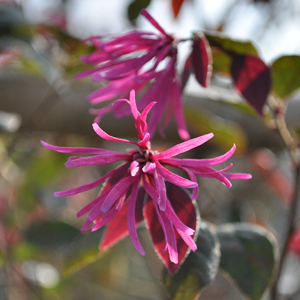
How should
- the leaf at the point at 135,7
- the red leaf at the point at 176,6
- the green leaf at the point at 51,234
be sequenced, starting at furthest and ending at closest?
the red leaf at the point at 176,6 → the green leaf at the point at 51,234 → the leaf at the point at 135,7

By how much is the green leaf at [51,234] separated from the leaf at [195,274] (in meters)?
0.41

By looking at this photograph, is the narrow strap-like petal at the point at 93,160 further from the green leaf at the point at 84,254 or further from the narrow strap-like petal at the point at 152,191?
the green leaf at the point at 84,254

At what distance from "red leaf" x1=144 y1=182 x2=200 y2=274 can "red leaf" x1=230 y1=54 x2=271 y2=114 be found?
134mm

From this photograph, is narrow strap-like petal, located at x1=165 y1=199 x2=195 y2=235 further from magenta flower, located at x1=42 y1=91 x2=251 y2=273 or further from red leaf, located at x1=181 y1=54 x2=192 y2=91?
red leaf, located at x1=181 y1=54 x2=192 y2=91

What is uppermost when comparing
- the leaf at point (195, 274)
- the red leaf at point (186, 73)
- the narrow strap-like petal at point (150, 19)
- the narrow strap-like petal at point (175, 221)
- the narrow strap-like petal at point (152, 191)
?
the narrow strap-like petal at point (150, 19)

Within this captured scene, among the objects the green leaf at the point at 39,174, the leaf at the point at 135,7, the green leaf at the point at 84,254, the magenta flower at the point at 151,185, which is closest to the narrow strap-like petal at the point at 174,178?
the magenta flower at the point at 151,185

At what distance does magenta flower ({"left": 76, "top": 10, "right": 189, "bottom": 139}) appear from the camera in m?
0.33

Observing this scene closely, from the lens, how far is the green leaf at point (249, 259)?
0.37 meters

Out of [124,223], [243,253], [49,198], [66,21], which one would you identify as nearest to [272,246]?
[243,253]

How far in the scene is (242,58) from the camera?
15.0 inches

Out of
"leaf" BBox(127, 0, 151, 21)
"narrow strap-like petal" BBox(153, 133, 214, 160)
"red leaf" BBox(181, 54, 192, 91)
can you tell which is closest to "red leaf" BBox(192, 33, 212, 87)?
"red leaf" BBox(181, 54, 192, 91)

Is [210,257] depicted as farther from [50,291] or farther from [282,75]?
[50,291]

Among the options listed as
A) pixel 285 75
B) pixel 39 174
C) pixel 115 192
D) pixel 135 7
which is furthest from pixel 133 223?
pixel 39 174

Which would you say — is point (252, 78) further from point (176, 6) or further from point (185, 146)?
point (176, 6)
